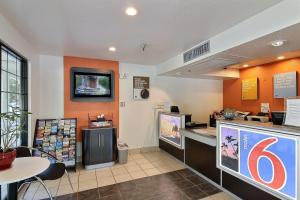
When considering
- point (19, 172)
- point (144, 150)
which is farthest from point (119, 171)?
point (19, 172)

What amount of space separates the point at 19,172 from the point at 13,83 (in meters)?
1.70

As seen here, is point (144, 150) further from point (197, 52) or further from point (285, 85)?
point (285, 85)

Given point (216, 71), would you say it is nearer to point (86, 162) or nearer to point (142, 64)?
point (142, 64)

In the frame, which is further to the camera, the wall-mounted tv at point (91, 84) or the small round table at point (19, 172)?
the wall-mounted tv at point (91, 84)

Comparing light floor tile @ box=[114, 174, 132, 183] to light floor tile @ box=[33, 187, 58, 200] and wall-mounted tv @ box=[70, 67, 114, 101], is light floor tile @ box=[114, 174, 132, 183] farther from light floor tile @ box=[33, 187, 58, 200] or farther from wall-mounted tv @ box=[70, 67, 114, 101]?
wall-mounted tv @ box=[70, 67, 114, 101]

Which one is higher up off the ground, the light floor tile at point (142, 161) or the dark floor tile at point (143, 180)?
the light floor tile at point (142, 161)

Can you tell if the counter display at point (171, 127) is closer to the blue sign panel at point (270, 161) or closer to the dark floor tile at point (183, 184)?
the dark floor tile at point (183, 184)

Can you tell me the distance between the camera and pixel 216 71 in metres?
4.38

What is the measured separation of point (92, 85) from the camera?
3932mm

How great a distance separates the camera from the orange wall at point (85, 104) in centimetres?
376

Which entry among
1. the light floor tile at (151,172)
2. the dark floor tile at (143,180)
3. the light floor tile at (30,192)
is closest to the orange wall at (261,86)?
the light floor tile at (151,172)

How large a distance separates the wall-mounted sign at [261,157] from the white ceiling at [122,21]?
57.4 inches

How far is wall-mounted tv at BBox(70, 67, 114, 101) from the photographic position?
12.5 feet

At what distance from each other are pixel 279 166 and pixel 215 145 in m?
0.93
